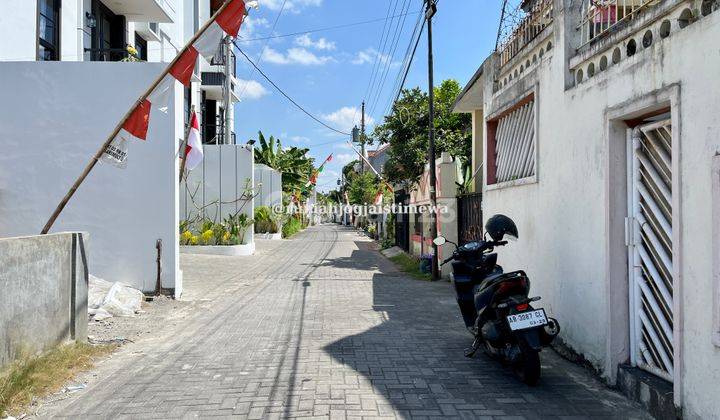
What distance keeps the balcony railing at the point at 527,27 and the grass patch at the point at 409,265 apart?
20.5ft

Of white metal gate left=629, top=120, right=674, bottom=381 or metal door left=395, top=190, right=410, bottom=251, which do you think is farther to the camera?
metal door left=395, top=190, right=410, bottom=251

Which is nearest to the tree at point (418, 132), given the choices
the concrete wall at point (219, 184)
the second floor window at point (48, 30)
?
the concrete wall at point (219, 184)

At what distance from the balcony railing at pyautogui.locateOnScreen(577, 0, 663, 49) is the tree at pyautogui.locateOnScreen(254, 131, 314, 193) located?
2475 cm

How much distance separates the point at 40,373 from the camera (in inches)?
195

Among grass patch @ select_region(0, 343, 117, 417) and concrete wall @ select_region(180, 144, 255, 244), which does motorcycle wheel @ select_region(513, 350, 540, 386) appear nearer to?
grass patch @ select_region(0, 343, 117, 417)

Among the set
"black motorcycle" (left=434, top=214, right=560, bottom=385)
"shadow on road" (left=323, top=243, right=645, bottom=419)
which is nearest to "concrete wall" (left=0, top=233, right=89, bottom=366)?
"shadow on road" (left=323, top=243, right=645, bottom=419)

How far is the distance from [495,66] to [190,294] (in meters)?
6.98

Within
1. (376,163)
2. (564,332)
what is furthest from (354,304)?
(376,163)

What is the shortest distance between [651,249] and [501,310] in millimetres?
1376

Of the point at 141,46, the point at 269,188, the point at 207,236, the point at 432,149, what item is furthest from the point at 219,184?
the point at 432,149

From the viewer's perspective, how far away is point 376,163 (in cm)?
6962

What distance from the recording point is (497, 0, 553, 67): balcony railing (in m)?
6.88

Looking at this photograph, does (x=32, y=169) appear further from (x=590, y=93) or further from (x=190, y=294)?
(x=590, y=93)

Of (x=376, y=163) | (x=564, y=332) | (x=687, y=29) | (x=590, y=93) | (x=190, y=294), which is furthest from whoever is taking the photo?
(x=376, y=163)
